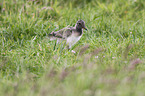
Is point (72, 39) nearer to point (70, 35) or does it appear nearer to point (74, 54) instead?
point (70, 35)

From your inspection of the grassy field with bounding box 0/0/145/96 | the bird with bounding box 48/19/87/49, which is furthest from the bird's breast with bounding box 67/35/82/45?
the grassy field with bounding box 0/0/145/96

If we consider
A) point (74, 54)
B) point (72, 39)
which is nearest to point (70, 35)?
point (72, 39)

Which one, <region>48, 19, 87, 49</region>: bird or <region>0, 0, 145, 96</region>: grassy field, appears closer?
<region>0, 0, 145, 96</region>: grassy field

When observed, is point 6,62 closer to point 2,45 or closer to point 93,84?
point 2,45

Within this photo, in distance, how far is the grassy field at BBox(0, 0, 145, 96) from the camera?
2.82 m

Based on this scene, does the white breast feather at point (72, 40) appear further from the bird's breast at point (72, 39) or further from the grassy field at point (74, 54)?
the grassy field at point (74, 54)

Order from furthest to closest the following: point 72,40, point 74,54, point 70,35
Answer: point 70,35 → point 72,40 → point 74,54

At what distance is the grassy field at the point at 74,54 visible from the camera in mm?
2820

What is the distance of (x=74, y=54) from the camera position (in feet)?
15.6

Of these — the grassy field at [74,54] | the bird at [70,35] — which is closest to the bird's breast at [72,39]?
the bird at [70,35]

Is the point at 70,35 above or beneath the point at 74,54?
above

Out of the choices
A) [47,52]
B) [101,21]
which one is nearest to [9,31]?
[47,52]

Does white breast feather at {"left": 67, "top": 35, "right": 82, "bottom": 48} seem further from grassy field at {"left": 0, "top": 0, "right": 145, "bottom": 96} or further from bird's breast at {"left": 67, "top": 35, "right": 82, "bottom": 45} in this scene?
grassy field at {"left": 0, "top": 0, "right": 145, "bottom": 96}

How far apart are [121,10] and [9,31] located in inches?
135
